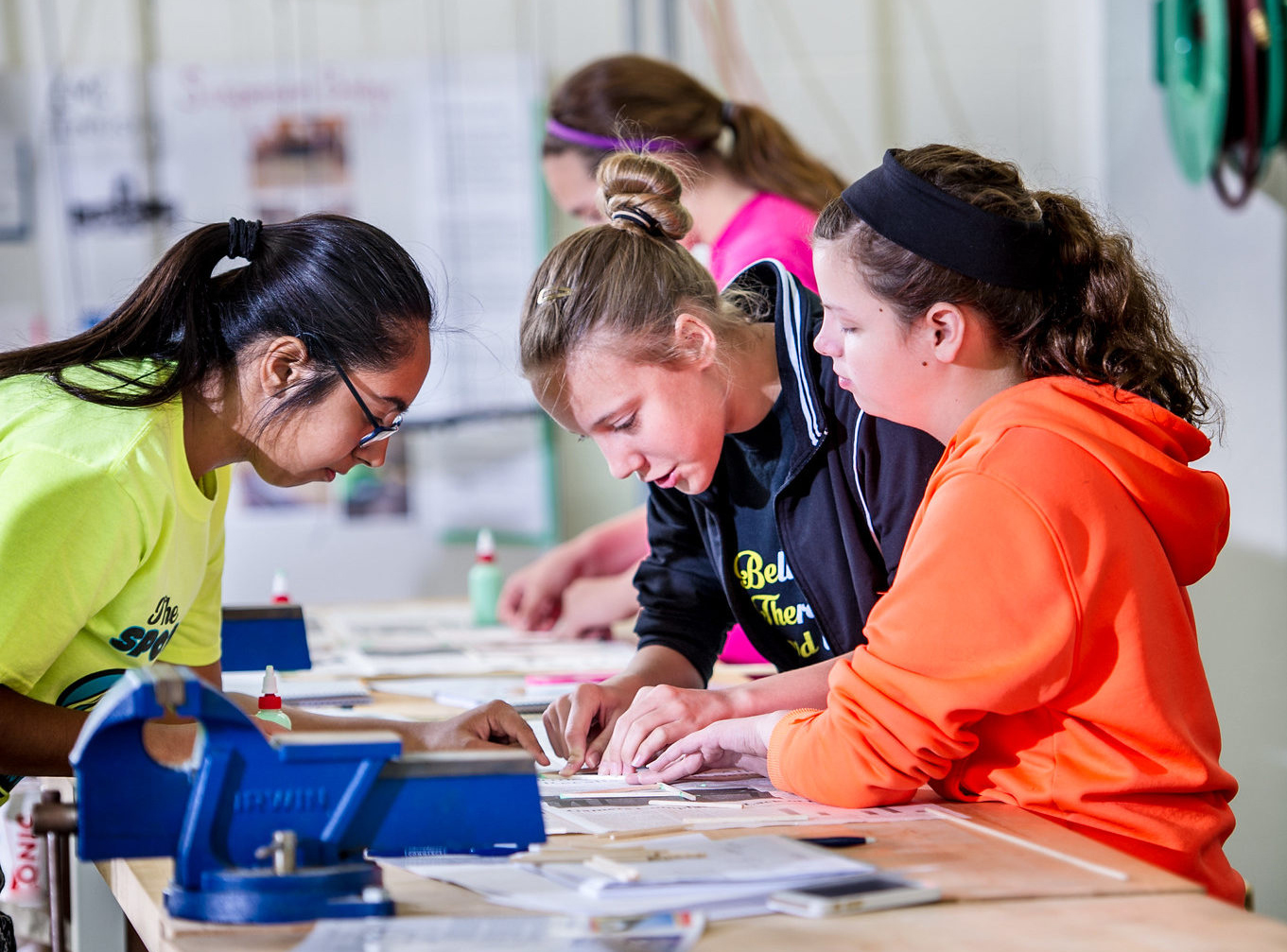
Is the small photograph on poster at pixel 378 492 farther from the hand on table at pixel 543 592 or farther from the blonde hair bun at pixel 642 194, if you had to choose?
the blonde hair bun at pixel 642 194

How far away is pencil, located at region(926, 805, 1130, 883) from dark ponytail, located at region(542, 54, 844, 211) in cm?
124

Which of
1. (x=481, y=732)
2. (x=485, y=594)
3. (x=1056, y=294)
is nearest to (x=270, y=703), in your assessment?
(x=481, y=732)

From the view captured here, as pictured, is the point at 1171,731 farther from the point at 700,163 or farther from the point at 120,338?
the point at 700,163

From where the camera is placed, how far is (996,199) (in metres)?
1.11

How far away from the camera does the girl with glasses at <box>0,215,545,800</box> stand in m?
1.13

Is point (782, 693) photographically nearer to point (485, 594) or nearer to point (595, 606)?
point (595, 606)

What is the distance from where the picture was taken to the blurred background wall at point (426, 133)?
3.23m

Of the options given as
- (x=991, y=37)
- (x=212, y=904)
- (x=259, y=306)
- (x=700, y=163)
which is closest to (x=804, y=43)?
(x=991, y=37)

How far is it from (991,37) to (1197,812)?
2.82 metres

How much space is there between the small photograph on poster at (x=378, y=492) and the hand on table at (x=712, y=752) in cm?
226

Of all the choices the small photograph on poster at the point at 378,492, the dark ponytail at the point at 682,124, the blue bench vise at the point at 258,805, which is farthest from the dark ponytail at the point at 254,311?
the small photograph on poster at the point at 378,492

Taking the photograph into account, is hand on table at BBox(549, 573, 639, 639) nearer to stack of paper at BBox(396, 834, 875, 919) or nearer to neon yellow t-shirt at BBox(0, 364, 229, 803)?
neon yellow t-shirt at BBox(0, 364, 229, 803)

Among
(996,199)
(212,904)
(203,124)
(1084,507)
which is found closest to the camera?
(212,904)

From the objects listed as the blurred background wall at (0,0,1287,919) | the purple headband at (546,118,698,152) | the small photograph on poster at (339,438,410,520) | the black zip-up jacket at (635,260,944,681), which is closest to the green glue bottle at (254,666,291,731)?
the black zip-up jacket at (635,260,944,681)
